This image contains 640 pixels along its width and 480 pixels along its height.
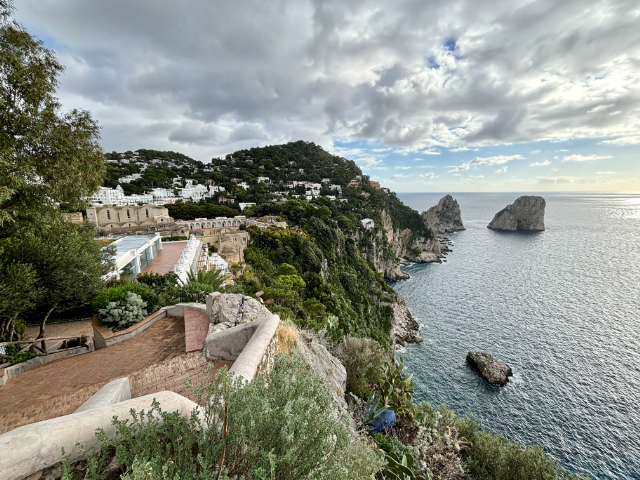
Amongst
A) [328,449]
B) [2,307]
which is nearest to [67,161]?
[2,307]

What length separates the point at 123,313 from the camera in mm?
7543

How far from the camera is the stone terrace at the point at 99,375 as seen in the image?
4.60 metres

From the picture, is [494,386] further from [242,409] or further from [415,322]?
[242,409]

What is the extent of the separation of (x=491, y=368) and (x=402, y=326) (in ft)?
34.6

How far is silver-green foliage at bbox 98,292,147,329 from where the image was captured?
7.46 meters

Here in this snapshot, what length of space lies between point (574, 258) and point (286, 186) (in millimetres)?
70519

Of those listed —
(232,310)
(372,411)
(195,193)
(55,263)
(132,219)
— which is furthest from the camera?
(195,193)

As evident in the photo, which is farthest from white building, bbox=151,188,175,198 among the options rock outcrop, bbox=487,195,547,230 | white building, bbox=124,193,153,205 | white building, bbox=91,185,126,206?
rock outcrop, bbox=487,195,547,230

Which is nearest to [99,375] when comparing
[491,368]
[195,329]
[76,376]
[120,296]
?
[76,376]

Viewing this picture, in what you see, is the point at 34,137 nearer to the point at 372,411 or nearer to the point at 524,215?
the point at 372,411

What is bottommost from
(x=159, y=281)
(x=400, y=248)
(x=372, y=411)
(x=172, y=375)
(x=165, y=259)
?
(x=400, y=248)

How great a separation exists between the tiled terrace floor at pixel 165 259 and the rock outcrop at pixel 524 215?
106 meters

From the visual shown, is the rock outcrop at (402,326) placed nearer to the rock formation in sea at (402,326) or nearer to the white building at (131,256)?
the rock formation in sea at (402,326)

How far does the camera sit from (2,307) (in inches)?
252
